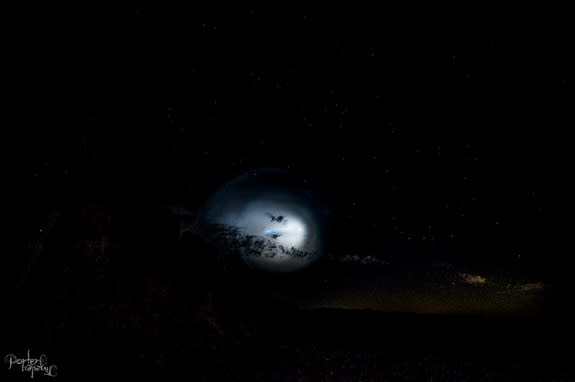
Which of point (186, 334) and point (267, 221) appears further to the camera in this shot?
point (267, 221)

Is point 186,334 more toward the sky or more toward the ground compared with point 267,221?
more toward the ground

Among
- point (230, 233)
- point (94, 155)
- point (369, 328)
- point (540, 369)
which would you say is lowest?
point (540, 369)

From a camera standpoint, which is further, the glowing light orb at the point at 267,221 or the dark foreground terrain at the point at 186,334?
the glowing light orb at the point at 267,221

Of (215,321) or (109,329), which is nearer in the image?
(109,329)

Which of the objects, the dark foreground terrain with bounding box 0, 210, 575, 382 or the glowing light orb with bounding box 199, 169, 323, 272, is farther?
the glowing light orb with bounding box 199, 169, 323, 272

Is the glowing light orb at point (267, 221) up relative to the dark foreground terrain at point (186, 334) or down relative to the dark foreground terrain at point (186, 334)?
up

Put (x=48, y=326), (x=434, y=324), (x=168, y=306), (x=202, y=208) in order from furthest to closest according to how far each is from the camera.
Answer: (x=202, y=208) → (x=434, y=324) → (x=168, y=306) → (x=48, y=326)

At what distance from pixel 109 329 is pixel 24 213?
1197mm

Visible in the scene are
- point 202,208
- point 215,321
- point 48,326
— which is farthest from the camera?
point 202,208

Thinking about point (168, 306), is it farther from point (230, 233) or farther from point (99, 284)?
point (230, 233)

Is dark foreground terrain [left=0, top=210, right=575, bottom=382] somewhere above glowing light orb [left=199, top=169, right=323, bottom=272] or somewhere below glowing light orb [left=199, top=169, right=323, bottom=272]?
below

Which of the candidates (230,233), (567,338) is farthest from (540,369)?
(230,233)

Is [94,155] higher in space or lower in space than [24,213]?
higher

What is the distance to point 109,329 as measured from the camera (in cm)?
248
